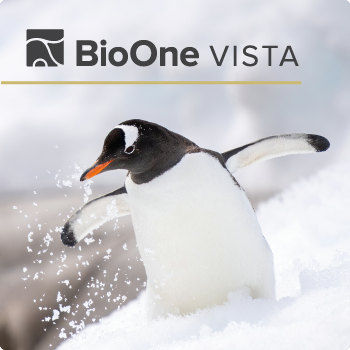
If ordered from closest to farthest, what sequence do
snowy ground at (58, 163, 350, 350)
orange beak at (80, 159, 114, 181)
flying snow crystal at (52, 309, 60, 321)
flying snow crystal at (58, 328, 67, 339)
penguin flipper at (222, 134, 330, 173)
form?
snowy ground at (58, 163, 350, 350), orange beak at (80, 159, 114, 181), penguin flipper at (222, 134, 330, 173), flying snow crystal at (58, 328, 67, 339), flying snow crystal at (52, 309, 60, 321)

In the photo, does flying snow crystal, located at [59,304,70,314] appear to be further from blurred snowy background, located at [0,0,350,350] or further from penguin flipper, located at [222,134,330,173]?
penguin flipper, located at [222,134,330,173]

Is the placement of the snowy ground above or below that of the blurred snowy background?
below

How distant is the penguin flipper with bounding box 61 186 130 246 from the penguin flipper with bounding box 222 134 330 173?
12.9 inches

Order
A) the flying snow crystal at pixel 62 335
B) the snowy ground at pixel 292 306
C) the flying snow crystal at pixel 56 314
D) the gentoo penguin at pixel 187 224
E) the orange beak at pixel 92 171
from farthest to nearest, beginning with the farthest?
1. the flying snow crystal at pixel 56 314
2. the flying snow crystal at pixel 62 335
3. the gentoo penguin at pixel 187 224
4. the orange beak at pixel 92 171
5. the snowy ground at pixel 292 306

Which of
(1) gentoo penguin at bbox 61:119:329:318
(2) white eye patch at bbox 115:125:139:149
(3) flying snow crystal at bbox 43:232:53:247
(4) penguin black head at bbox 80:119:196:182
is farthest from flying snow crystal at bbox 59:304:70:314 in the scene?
(2) white eye patch at bbox 115:125:139:149

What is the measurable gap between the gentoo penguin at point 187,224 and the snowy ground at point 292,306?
Answer: 61mm

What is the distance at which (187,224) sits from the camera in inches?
34.0

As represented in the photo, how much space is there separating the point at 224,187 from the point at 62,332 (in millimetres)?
796

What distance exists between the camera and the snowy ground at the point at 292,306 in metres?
0.63

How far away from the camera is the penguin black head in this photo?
2.54 ft

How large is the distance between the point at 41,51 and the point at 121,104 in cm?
29

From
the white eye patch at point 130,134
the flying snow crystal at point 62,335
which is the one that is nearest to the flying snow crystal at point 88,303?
the flying snow crystal at point 62,335

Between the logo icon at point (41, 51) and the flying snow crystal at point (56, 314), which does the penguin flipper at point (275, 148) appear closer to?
the logo icon at point (41, 51)

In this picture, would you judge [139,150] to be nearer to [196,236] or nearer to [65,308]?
[196,236]
